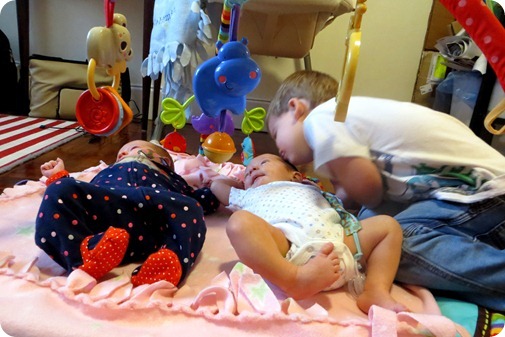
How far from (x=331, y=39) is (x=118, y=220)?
6.15 feet

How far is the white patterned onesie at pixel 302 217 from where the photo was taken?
0.64 meters

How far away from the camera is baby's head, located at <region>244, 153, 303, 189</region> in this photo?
2.82 feet

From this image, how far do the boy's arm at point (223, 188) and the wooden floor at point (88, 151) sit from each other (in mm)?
474

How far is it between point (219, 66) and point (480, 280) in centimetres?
61

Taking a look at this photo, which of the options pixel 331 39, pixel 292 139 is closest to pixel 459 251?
pixel 292 139

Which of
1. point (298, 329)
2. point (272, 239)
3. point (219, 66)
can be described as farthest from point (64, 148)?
point (298, 329)

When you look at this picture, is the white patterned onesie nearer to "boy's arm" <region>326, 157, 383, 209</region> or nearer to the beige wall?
"boy's arm" <region>326, 157, 383, 209</region>

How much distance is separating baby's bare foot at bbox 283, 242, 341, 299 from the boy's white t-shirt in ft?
0.64

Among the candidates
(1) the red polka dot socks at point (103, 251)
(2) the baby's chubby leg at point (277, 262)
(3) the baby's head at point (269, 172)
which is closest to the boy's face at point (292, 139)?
(3) the baby's head at point (269, 172)

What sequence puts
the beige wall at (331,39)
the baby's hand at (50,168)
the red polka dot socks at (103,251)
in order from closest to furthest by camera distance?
the red polka dot socks at (103,251), the baby's hand at (50,168), the beige wall at (331,39)

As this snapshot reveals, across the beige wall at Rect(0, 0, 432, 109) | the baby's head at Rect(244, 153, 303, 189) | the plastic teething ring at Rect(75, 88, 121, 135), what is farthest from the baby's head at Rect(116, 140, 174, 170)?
the beige wall at Rect(0, 0, 432, 109)

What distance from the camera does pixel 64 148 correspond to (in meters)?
1.46

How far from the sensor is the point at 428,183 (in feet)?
2.34

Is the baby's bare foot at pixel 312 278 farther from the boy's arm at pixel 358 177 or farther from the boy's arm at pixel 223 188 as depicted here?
the boy's arm at pixel 223 188
